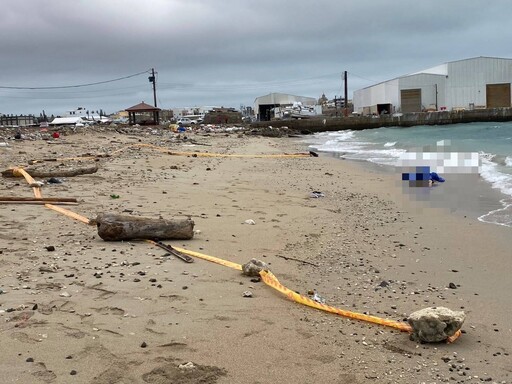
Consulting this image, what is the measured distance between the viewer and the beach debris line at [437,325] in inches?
153

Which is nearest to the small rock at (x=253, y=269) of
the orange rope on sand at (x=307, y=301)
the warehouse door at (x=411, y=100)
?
the orange rope on sand at (x=307, y=301)

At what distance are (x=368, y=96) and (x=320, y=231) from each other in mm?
78577

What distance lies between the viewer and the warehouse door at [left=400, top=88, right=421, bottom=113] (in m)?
72.9

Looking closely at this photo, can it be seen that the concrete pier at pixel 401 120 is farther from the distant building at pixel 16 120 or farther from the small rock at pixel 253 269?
the small rock at pixel 253 269

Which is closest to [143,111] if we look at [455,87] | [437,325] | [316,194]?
[316,194]

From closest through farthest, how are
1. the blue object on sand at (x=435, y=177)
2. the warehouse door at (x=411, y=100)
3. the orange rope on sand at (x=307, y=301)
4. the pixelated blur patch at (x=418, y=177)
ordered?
the orange rope on sand at (x=307, y=301) → the pixelated blur patch at (x=418, y=177) → the blue object on sand at (x=435, y=177) → the warehouse door at (x=411, y=100)

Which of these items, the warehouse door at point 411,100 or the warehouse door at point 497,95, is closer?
the warehouse door at point 497,95

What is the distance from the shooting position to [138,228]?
615 centimetres

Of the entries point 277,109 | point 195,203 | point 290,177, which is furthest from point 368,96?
point 195,203

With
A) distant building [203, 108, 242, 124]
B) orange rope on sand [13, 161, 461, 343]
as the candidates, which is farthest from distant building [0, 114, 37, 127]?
orange rope on sand [13, 161, 461, 343]

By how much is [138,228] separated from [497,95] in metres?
74.1

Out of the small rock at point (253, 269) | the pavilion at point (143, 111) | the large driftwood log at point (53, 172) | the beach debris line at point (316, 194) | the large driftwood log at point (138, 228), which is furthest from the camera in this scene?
the pavilion at point (143, 111)

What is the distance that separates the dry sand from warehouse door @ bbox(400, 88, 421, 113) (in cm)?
6785

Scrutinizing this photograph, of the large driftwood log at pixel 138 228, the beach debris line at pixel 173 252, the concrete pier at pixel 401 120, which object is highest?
the concrete pier at pixel 401 120
